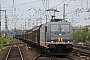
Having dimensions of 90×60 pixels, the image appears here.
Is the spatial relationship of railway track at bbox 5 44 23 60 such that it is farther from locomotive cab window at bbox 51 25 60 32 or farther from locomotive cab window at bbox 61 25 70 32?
locomotive cab window at bbox 61 25 70 32

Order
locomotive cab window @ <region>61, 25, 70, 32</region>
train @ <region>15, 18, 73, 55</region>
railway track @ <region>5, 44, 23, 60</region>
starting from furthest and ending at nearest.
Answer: locomotive cab window @ <region>61, 25, 70, 32</region>, railway track @ <region>5, 44, 23, 60</region>, train @ <region>15, 18, 73, 55</region>

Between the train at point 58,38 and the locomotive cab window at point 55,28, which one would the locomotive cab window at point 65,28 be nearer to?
the train at point 58,38

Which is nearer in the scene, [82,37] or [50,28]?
[50,28]

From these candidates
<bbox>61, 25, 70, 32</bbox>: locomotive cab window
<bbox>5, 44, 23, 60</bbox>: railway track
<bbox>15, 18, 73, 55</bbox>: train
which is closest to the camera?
<bbox>15, 18, 73, 55</bbox>: train

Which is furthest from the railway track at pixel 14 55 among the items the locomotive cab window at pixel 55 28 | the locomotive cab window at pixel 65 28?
the locomotive cab window at pixel 65 28

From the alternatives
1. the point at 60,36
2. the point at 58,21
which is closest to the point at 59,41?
the point at 60,36

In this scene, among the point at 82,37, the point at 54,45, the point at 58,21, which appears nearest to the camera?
the point at 54,45

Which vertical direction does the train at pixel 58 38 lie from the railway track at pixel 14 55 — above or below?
above

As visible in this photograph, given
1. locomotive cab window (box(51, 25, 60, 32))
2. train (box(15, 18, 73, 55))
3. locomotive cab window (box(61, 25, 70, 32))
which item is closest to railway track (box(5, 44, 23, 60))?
train (box(15, 18, 73, 55))

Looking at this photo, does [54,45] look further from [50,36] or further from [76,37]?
[76,37]

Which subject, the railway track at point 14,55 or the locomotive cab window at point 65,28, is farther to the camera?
the locomotive cab window at point 65,28

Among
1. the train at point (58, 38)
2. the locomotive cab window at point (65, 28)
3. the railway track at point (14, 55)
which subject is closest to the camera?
the train at point (58, 38)

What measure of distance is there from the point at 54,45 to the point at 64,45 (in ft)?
2.71

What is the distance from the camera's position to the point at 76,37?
64.1 metres
